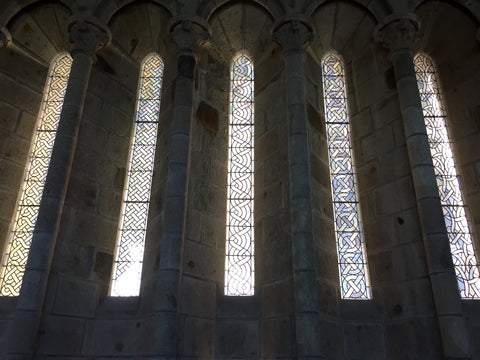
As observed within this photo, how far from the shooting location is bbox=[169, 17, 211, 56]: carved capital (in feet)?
24.0

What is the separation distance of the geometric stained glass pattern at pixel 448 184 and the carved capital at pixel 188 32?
13.4 feet

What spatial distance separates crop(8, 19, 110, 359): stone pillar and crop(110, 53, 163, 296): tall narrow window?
42.8 inches

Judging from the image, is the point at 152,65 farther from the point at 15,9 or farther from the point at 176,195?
the point at 176,195

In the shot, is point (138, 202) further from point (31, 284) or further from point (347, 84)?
point (347, 84)

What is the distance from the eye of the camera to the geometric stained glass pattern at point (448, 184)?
6.30 metres

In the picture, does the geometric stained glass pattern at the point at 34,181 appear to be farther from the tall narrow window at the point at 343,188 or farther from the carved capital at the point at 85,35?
the tall narrow window at the point at 343,188

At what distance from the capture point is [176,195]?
611 cm

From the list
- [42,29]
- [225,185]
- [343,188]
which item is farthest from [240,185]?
[42,29]

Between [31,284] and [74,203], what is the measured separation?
4.68ft

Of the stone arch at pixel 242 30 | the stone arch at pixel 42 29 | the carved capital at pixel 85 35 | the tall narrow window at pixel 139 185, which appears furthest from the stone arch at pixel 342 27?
the stone arch at pixel 42 29

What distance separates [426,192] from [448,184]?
123 centimetres

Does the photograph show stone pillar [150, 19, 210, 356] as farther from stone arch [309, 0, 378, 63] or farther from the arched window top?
stone arch [309, 0, 378, 63]

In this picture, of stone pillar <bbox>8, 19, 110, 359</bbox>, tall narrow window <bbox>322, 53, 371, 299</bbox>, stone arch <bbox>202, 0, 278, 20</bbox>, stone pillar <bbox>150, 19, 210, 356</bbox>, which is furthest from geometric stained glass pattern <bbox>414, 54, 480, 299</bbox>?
stone pillar <bbox>8, 19, 110, 359</bbox>

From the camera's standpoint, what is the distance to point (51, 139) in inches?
301
